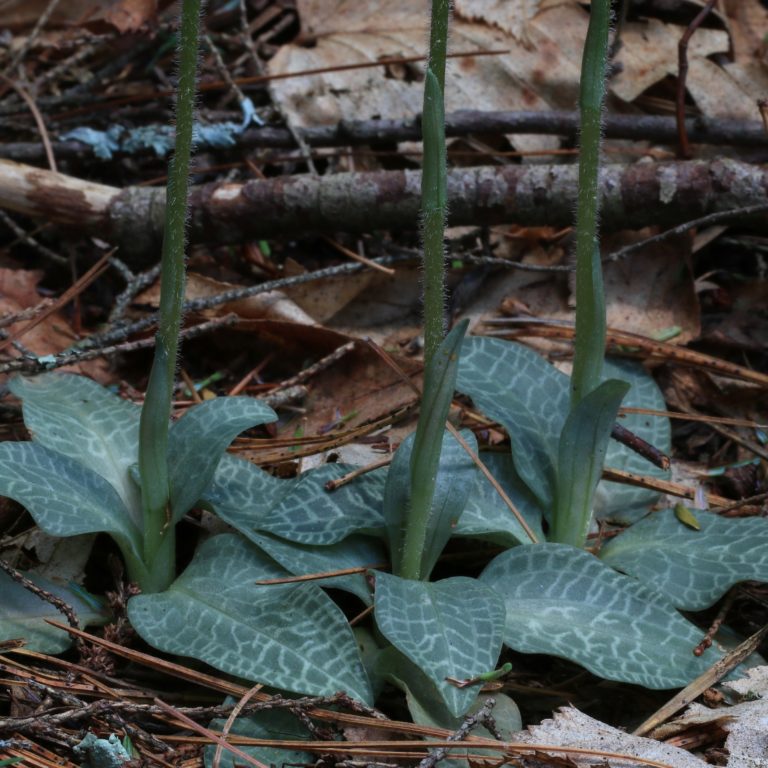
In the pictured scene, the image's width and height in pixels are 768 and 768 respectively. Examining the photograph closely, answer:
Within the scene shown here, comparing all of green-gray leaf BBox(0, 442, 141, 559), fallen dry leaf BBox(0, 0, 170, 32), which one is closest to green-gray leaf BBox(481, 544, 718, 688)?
green-gray leaf BBox(0, 442, 141, 559)

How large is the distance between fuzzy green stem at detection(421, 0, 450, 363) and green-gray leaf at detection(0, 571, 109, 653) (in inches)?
39.1

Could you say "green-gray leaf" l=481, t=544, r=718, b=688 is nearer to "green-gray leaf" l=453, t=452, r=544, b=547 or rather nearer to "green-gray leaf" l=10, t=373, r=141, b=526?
"green-gray leaf" l=453, t=452, r=544, b=547

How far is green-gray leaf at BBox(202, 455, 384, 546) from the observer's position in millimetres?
2197

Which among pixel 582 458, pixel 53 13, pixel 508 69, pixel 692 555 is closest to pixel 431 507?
pixel 582 458

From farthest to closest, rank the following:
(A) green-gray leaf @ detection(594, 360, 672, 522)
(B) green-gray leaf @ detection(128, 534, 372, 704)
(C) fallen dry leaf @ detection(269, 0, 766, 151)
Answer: (C) fallen dry leaf @ detection(269, 0, 766, 151)
(A) green-gray leaf @ detection(594, 360, 672, 522)
(B) green-gray leaf @ detection(128, 534, 372, 704)

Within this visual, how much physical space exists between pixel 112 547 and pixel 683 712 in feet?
4.78

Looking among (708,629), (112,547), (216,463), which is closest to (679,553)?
(708,629)

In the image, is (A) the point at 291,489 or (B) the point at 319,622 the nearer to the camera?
(B) the point at 319,622

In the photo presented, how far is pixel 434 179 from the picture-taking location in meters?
1.89

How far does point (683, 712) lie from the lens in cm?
201

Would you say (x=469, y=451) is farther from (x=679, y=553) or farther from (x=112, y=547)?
(x=112, y=547)

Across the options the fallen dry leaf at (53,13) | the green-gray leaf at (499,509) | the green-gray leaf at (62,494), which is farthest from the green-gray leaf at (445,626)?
the fallen dry leaf at (53,13)

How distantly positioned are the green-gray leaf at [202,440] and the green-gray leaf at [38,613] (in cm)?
30

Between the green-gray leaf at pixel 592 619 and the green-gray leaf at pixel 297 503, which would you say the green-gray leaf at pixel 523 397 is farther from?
the green-gray leaf at pixel 297 503
